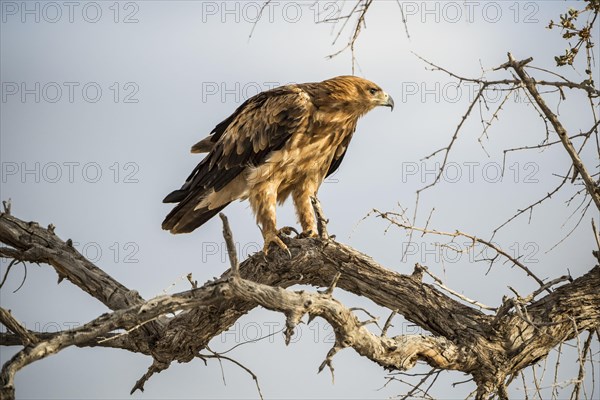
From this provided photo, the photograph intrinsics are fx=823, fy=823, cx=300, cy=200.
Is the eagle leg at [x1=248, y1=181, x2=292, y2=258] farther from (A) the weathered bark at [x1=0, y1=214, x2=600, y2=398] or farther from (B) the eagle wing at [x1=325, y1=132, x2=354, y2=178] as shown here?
(B) the eagle wing at [x1=325, y1=132, x2=354, y2=178]

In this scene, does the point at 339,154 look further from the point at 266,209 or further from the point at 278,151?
the point at 266,209

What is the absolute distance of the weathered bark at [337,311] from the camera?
4219 mm

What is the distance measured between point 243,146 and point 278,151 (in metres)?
0.33

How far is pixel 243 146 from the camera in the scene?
6.49 m

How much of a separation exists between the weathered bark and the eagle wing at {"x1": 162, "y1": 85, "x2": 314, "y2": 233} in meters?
0.95

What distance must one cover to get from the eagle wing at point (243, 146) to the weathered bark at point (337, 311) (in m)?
0.95

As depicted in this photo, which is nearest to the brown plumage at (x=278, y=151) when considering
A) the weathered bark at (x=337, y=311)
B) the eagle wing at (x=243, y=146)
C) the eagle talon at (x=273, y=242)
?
the eagle wing at (x=243, y=146)

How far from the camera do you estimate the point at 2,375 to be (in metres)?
3.69

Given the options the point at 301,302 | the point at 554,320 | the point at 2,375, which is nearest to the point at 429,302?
the point at 554,320

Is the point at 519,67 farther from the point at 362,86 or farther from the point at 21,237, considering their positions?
the point at 21,237

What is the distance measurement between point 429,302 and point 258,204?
1647 millimetres

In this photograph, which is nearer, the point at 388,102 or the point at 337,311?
the point at 337,311

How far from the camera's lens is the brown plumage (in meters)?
6.34

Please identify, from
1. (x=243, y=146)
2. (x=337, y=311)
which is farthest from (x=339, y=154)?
(x=337, y=311)
